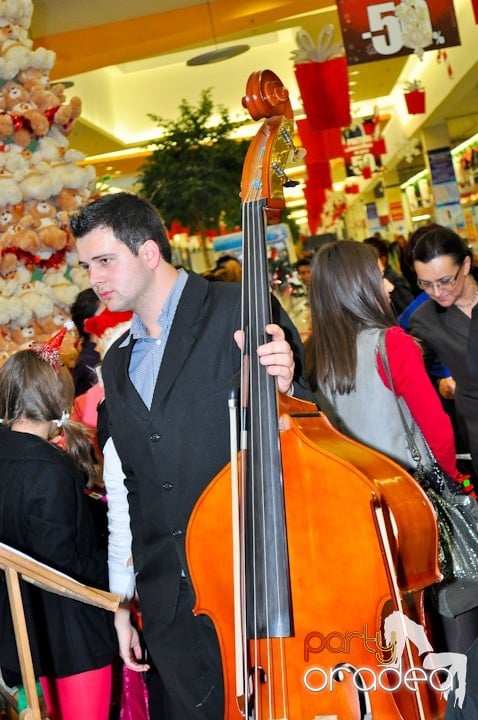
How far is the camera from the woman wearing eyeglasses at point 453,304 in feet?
11.8

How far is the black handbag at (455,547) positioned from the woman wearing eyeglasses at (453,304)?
2.78ft

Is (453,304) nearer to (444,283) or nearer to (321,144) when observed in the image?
(444,283)

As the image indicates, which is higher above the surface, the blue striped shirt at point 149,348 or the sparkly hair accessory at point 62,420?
the blue striped shirt at point 149,348

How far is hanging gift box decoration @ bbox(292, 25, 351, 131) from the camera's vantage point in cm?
807

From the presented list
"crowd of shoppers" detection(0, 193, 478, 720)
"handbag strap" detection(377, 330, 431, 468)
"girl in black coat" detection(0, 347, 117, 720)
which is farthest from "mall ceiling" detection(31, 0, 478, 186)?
"handbag strap" detection(377, 330, 431, 468)

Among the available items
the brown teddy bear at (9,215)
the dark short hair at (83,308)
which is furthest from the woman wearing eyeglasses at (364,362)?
the brown teddy bear at (9,215)

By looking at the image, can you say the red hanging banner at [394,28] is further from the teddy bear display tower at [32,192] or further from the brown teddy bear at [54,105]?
the teddy bear display tower at [32,192]

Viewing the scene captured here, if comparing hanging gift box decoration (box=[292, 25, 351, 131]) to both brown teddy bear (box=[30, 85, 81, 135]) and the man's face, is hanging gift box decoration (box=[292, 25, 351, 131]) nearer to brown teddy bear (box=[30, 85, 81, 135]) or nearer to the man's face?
brown teddy bear (box=[30, 85, 81, 135])

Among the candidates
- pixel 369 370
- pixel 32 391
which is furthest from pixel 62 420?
pixel 369 370

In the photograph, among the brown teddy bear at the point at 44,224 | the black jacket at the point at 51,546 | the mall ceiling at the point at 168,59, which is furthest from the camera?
the mall ceiling at the point at 168,59

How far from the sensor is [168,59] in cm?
1152

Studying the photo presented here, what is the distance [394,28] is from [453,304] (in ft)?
11.0

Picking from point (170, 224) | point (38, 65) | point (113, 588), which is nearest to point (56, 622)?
point (113, 588)

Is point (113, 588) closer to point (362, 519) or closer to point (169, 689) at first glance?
point (169, 689)
